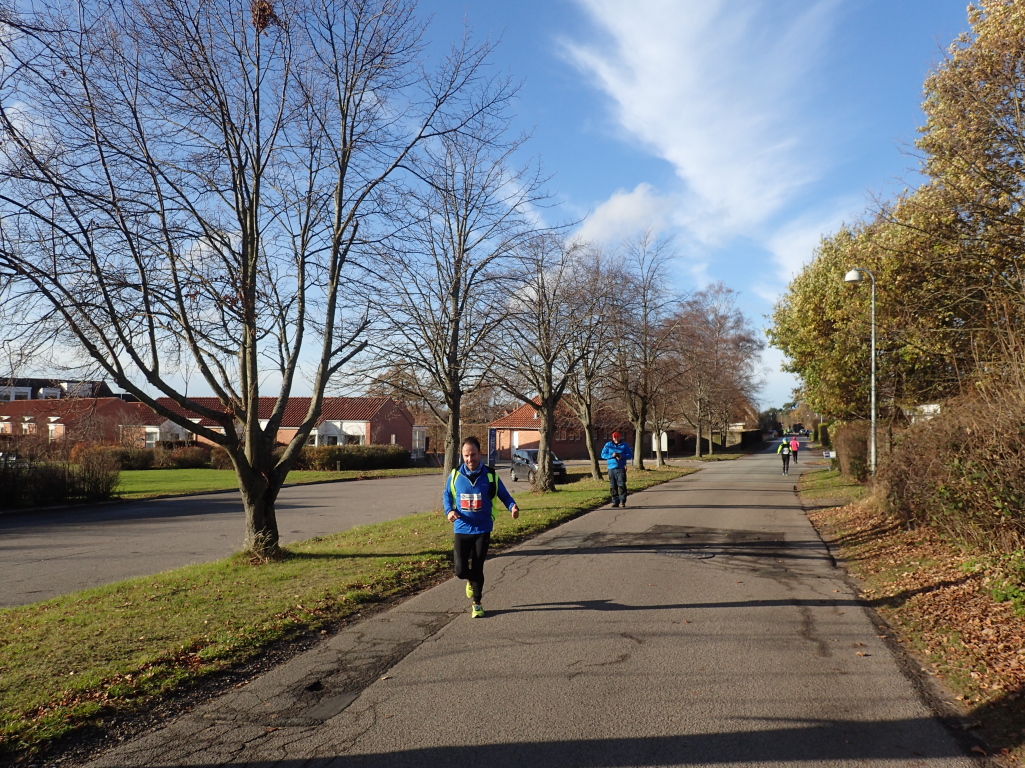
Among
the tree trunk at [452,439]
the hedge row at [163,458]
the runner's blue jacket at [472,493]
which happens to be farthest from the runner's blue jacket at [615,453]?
the hedge row at [163,458]

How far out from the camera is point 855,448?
2373cm

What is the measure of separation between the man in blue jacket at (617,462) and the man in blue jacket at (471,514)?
9543mm

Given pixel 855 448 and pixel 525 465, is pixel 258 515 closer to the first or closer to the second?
pixel 855 448

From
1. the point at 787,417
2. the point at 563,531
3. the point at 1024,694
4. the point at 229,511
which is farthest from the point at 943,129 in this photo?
the point at 787,417

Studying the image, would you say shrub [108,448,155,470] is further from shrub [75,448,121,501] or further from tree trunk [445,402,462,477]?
tree trunk [445,402,462,477]

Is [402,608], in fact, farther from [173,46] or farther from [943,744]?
[173,46]

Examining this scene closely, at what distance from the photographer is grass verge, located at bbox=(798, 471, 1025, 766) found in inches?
187

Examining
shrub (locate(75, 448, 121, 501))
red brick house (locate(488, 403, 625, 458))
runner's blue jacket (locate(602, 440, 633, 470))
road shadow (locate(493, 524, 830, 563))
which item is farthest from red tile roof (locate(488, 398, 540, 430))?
road shadow (locate(493, 524, 830, 563))

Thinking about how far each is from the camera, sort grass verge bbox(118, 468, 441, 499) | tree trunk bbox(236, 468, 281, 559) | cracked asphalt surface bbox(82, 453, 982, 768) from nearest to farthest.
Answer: cracked asphalt surface bbox(82, 453, 982, 768), tree trunk bbox(236, 468, 281, 559), grass verge bbox(118, 468, 441, 499)

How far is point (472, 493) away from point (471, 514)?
0.68 feet

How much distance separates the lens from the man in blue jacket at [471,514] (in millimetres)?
7477

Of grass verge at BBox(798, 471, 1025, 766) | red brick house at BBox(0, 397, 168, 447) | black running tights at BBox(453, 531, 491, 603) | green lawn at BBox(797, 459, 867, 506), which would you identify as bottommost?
green lawn at BBox(797, 459, 867, 506)

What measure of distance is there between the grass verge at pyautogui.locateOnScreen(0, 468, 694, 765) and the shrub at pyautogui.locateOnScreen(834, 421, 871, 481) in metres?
15.1

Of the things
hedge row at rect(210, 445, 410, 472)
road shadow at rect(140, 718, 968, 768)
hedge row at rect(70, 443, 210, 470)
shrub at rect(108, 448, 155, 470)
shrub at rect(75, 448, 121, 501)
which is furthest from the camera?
hedge row at rect(210, 445, 410, 472)
